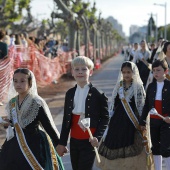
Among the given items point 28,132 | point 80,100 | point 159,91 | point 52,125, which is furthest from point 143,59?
point 28,132

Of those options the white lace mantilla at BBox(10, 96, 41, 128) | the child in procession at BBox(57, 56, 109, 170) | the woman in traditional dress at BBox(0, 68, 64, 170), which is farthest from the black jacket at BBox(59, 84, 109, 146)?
the white lace mantilla at BBox(10, 96, 41, 128)

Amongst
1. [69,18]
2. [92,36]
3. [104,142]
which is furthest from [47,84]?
[92,36]

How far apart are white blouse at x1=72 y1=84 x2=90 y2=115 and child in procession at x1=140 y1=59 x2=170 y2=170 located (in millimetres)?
1329

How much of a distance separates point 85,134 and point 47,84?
1164cm

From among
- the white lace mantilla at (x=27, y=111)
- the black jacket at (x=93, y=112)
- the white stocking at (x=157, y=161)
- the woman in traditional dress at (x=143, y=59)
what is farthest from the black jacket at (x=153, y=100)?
the woman in traditional dress at (x=143, y=59)

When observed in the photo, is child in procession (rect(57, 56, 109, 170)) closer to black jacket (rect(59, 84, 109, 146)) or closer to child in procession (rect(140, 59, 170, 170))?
black jacket (rect(59, 84, 109, 146))

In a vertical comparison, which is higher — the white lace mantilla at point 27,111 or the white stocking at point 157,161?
the white lace mantilla at point 27,111

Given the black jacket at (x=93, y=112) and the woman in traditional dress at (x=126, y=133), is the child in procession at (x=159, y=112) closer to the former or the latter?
the woman in traditional dress at (x=126, y=133)

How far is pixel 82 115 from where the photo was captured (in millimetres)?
4477

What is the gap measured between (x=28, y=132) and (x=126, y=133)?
70.8 inches

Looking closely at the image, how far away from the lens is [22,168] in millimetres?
4102

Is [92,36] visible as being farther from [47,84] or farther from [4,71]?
[4,71]

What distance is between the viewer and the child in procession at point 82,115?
4387 millimetres

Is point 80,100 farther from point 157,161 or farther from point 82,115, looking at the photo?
point 157,161
